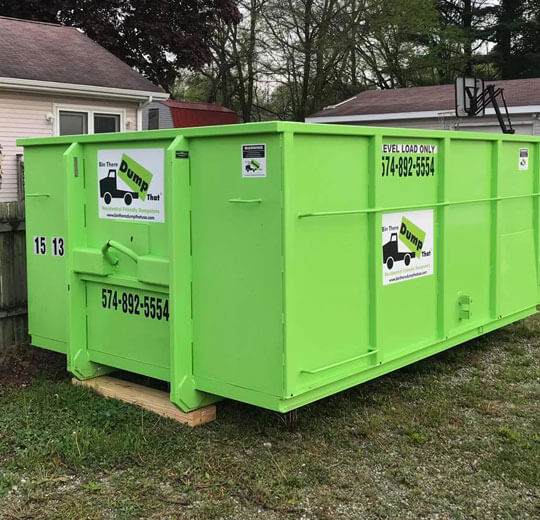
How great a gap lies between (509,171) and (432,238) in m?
1.46

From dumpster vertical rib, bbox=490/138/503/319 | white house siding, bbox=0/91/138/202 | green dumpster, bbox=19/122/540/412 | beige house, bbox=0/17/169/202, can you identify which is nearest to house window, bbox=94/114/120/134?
beige house, bbox=0/17/169/202

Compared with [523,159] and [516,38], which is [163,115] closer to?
[523,159]

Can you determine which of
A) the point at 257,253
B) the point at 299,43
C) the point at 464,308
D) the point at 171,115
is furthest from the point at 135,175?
the point at 299,43

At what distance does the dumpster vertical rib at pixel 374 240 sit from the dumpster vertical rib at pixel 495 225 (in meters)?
1.76

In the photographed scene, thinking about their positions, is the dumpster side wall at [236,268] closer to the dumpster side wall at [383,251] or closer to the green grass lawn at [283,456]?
the dumpster side wall at [383,251]

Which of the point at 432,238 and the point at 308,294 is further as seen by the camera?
the point at 432,238

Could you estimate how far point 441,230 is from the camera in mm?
5410

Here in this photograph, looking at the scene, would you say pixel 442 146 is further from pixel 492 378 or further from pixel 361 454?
pixel 361 454

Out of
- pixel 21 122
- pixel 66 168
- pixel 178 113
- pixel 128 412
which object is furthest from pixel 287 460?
pixel 178 113

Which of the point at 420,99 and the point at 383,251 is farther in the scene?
the point at 420,99

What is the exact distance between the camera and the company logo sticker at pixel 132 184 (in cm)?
465

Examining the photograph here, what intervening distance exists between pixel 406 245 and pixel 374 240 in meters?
0.42

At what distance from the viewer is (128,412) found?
186 inches

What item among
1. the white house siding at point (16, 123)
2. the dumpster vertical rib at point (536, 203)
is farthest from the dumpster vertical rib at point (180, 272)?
the white house siding at point (16, 123)
